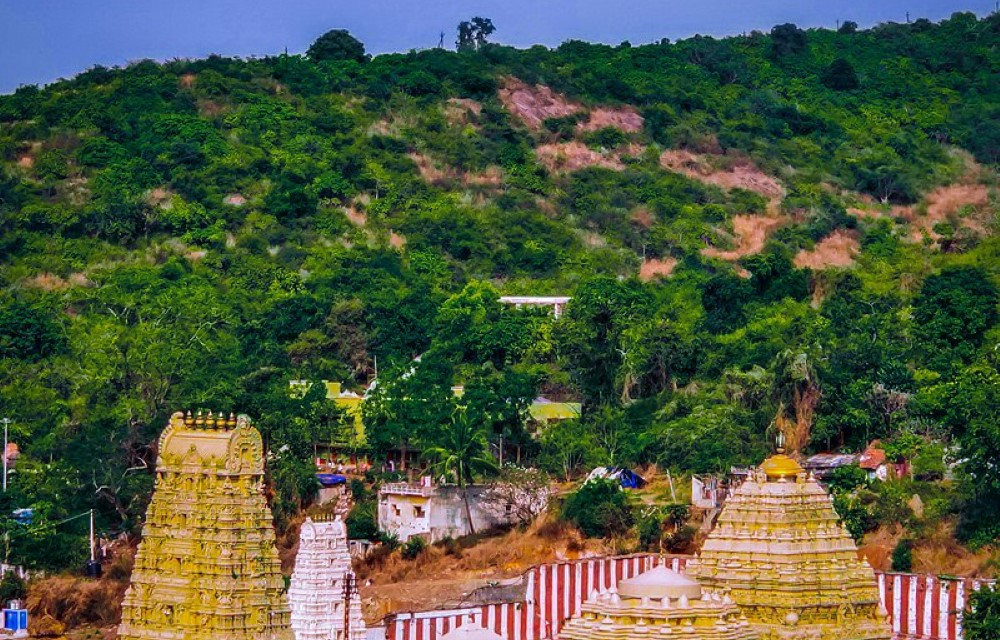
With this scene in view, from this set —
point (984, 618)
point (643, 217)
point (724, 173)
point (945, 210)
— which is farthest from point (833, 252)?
point (984, 618)

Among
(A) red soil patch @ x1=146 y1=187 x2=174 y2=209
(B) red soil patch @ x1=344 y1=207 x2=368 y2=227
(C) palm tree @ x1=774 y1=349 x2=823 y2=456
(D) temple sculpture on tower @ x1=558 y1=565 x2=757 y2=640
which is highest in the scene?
(A) red soil patch @ x1=146 y1=187 x2=174 y2=209

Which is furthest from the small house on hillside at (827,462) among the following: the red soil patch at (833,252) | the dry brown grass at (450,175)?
the dry brown grass at (450,175)

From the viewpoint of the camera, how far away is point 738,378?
8788 cm

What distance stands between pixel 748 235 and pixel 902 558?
201 ft

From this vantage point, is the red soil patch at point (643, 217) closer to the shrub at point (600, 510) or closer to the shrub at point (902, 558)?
the shrub at point (600, 510)

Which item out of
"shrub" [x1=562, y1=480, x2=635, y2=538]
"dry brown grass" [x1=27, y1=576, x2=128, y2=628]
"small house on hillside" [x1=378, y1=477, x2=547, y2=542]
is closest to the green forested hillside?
"dry brown grass" [x1=27, y1=576, x2=128, y2=628]

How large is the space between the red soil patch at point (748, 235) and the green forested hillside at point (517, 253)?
0.31 m

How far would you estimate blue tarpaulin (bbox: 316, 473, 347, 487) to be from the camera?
87.8 meters

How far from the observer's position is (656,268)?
124m

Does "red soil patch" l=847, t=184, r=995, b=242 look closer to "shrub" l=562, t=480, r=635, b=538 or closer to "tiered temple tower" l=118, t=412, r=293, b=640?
"shrub" l=562, t=480, r=635, b=538

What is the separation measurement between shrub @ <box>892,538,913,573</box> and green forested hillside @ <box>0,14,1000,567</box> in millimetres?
1695

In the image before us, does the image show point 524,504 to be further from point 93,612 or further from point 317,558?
point 317,558

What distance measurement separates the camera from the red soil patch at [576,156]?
140 metres

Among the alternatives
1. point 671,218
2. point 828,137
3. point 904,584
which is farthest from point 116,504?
point 828,137
